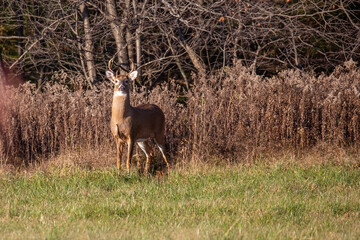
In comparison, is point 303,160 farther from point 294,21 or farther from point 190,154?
point 294,21

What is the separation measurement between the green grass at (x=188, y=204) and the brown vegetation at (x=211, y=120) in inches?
46.1

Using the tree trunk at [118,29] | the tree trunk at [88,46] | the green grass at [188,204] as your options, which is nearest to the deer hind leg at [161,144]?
the green grass at [188,204]

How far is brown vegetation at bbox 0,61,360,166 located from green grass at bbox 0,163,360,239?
3.84 feet

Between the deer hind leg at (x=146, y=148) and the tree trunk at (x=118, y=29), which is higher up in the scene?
the tree trunk at (x=118, y=29)

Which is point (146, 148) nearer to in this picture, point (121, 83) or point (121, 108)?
point (121, 108)

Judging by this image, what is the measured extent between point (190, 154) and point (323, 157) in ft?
7.39

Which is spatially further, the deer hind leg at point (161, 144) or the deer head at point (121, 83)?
the deer hind leg at point (161, 144)

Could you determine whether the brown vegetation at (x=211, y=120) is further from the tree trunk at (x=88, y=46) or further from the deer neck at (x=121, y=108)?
the tree trunk at (x=88, y=46)

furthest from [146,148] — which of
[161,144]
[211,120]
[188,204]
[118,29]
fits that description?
[118,29]

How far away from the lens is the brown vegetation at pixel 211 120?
9148 mm

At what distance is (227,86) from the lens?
9.70 m

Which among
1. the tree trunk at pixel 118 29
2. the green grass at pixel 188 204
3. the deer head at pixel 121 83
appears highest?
the tree trunk at pixel 118 29

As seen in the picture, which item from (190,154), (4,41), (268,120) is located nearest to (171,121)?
(190,154)

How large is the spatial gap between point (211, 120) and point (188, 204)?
337 cm
